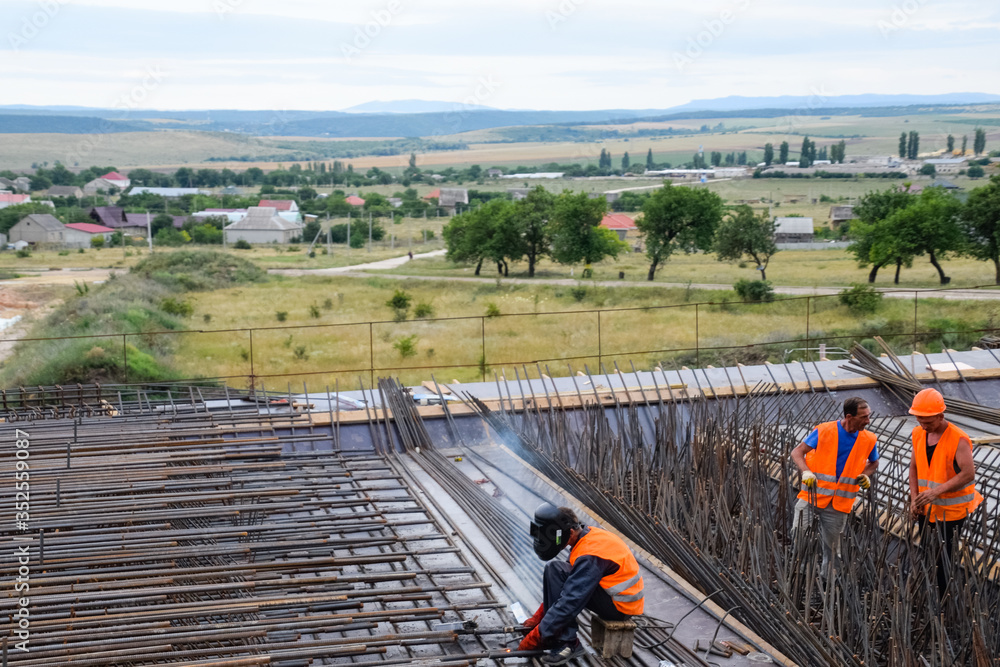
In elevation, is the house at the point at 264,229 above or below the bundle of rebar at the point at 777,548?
below

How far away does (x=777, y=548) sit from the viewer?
20.6ft

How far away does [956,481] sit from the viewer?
6.22 metres

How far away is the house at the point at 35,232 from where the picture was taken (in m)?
82.9

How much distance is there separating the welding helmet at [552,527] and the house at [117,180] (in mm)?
139586

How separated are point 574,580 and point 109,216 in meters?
99.2

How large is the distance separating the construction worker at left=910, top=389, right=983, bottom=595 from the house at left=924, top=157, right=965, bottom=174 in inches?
5427

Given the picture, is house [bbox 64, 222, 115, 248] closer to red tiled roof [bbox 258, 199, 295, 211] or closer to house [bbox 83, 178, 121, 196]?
red tiled roof [bbox 258, 199, 295, 211]

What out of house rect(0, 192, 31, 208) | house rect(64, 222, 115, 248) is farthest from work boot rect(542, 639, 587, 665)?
house rect(0, 192, 31, 208)

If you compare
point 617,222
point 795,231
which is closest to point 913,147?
point 795,231

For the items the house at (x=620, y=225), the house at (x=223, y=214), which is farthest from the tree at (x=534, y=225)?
the house at (x=223, y=214)

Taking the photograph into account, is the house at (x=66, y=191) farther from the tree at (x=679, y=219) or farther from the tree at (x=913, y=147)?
the tree at (x=913, y=147)

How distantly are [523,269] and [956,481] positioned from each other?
5559 centimetres

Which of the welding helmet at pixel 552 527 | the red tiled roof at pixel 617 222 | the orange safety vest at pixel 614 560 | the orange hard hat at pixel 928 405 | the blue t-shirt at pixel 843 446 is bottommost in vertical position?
the red tiled roof at pixel 617 222

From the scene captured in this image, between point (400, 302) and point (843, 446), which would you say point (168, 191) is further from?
point (843, 446)
